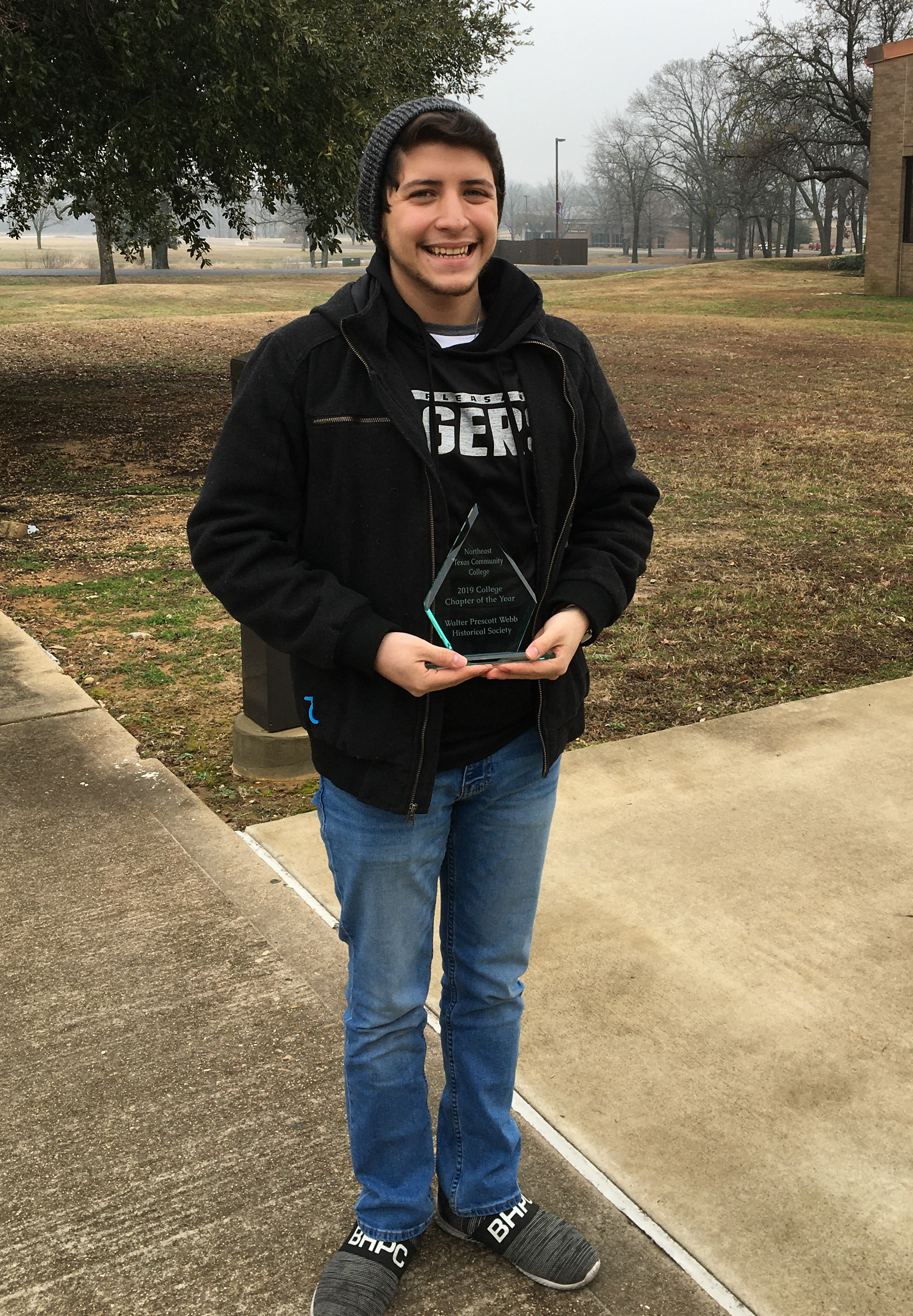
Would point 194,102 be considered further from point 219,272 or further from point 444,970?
Answer: point 219,272

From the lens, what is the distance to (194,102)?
438 inches

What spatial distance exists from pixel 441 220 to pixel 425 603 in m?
0.58

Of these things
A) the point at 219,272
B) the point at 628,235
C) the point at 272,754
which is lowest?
the point at 272,754

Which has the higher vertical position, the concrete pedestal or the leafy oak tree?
the leafy oak tree

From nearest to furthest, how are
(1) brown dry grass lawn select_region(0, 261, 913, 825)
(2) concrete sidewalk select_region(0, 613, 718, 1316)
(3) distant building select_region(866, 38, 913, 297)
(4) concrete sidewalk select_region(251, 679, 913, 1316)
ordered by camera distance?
1. (2) concrete sidewalk select_region(0, 613, 718, 1316)
2. (4) concrete sidewalk select_region(251, 679, 913, 1316)
3. (1) brown dry grass lawn select_region(0, 261, 913, 825)
4. (3) distant building select_region(866, 38, 913, 297)

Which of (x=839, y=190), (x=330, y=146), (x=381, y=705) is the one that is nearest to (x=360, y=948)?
(x=381, y=705)

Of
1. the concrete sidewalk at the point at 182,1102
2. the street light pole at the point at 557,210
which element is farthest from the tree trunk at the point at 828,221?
the concrete sidewalk at the point at 182,1102

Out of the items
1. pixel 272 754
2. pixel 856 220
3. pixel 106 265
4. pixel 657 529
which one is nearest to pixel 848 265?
pixel 106 265

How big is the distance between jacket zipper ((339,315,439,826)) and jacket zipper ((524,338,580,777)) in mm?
207

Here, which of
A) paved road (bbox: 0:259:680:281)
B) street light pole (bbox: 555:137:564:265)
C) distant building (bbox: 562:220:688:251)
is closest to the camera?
paved road (bbox: 0:259:680:281)

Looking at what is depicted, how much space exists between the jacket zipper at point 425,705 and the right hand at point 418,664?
0.07 m

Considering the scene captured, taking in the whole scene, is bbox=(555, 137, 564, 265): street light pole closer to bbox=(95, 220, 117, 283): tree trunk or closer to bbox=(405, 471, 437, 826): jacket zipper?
bbox=(95, 220, 117, 283): tree trunk

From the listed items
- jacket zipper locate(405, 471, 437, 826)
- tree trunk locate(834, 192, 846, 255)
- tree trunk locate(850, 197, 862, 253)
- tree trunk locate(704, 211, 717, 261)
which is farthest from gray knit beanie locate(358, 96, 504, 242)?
tree trunk locate(704, 211, 717, 261)

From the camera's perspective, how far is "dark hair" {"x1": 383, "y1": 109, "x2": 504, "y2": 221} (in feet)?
6.15
